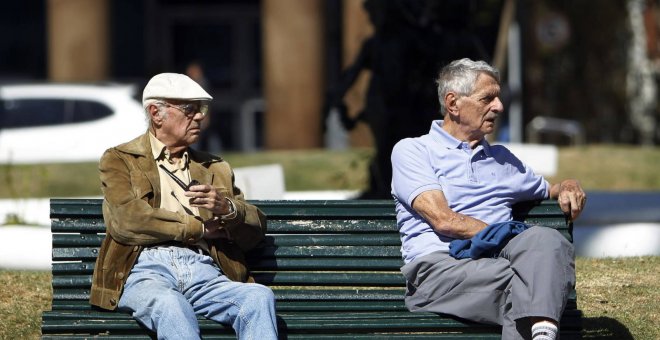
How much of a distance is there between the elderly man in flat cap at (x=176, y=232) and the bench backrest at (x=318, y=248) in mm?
189

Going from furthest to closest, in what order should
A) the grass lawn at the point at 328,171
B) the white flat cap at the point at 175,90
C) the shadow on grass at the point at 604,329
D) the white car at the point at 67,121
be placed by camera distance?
1. the white car at the point at 67,121
2. the grass lawn at the point at 328,171
3. the shadow on grass at the point at 604,329
4. the white flat cap at the point at 175,90

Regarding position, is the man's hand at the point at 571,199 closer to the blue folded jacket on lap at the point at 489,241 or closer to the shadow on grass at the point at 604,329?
the blue folded jacket on lap at the point at 489,241

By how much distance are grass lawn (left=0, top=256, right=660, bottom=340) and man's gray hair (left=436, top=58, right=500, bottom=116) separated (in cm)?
120

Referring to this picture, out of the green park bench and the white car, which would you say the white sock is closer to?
the green park bench

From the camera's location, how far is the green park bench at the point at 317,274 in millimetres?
6008

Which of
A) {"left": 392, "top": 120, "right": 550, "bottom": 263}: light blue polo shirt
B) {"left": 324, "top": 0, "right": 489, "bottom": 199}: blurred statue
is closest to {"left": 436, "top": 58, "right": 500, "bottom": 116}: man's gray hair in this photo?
{"left": 392, "top": 120, "right": 550, "bottom": 263}: light blue polo shirt

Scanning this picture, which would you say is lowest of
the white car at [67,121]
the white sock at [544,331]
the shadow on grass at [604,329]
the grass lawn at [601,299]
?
the white car at [67,121]

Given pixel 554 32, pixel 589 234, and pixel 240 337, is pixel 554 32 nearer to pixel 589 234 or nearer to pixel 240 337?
pixel 589 234

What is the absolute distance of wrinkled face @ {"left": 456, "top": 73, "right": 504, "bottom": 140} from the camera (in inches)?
253

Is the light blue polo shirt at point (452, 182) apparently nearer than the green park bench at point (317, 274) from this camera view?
No

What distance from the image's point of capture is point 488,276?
6117 millimetres

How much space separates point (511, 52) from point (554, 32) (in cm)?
93

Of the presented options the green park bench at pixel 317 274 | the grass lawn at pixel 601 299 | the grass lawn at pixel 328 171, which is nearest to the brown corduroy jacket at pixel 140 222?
the green park bench at pixel 317 274

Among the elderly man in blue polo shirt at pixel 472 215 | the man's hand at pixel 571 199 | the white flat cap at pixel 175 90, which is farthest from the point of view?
the man's hand at pixel 571 199
